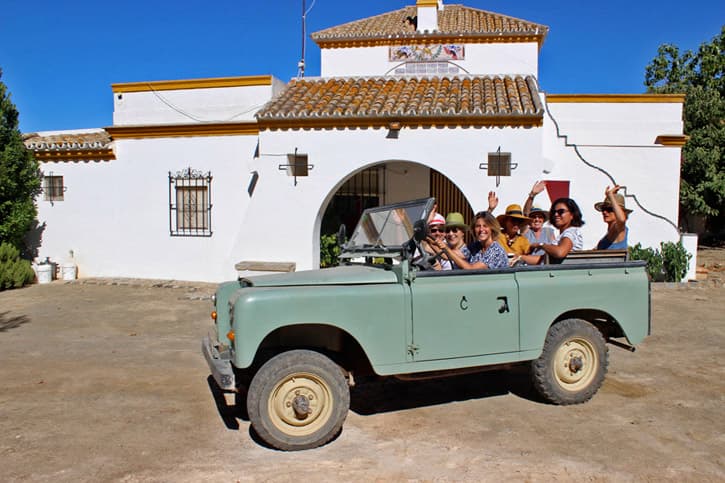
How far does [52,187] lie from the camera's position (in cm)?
1279

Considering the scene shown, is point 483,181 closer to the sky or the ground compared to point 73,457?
closer to the sky

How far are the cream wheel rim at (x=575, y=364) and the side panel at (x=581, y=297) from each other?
0.33m

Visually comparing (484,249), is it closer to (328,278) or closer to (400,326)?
(400,326)

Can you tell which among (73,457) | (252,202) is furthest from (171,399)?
(252,202)

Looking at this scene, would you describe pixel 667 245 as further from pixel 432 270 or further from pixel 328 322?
pixel 328 322

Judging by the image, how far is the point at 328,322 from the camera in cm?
391

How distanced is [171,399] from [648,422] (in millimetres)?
3936

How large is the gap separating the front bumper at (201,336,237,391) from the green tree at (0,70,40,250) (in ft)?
31.4

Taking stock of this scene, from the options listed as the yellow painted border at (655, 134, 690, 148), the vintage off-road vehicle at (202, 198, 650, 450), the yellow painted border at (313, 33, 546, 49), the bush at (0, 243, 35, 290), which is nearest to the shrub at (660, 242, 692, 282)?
the yellow painted border at (655, 134, 690, 148)

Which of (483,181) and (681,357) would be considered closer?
(681,357)

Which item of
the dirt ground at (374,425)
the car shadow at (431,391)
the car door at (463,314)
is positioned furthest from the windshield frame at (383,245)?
the dirt ground at (374,425)

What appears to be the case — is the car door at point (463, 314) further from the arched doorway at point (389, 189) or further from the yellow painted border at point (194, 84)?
the arched doorway at point (389, 189)

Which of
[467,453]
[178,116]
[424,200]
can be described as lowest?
[467,453]

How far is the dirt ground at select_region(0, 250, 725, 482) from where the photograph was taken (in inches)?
142
